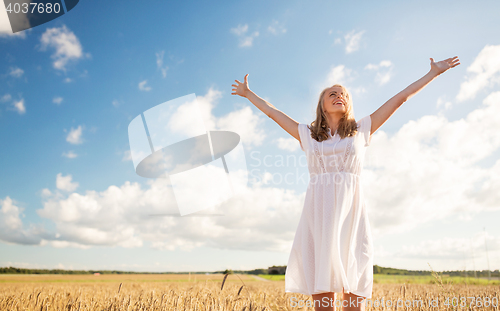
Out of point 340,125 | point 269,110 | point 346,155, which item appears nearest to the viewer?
point 346,155

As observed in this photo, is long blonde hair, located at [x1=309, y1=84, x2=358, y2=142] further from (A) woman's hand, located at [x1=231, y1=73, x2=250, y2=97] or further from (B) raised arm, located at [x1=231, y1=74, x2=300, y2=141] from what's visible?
(A) woman's hand, located at [x1=231, y1=73, x2=250, y2=97]

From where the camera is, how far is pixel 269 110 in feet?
11.9

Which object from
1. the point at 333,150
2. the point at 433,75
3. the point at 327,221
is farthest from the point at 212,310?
the point at 433,75

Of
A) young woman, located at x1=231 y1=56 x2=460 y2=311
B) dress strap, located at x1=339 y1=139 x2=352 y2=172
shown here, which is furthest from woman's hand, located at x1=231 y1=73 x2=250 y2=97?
dress strap, located at x1=339 y1=139 x2=352 y2=172

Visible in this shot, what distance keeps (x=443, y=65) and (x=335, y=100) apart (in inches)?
53.2

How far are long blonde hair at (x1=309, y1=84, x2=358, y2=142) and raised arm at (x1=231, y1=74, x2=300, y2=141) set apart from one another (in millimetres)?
200

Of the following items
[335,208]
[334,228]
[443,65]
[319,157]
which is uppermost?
[443,65]

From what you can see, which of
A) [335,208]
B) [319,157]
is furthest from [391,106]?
[335,208]

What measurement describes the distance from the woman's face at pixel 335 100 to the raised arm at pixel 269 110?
0.38 meters

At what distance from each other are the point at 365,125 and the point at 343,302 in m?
1.69

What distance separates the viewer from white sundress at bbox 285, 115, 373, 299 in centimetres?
277

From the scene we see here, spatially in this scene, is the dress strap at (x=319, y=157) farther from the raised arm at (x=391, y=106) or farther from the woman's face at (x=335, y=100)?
the raised arm at (x=391, y=106)

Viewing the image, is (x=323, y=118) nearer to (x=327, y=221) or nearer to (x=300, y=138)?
(x=300, y=138)

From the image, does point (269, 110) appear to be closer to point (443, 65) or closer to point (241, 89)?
point (241, 89)
